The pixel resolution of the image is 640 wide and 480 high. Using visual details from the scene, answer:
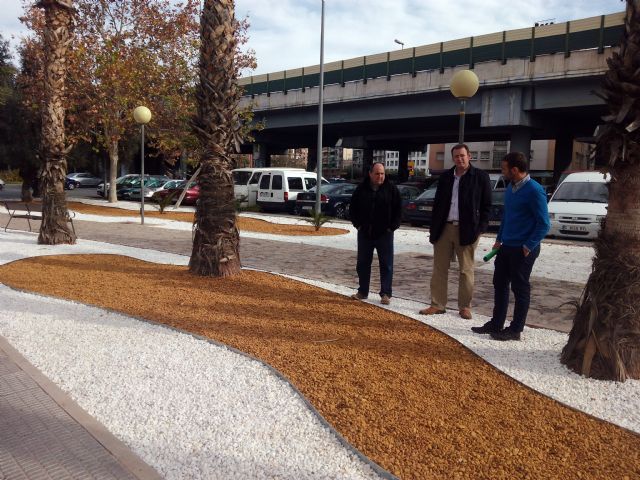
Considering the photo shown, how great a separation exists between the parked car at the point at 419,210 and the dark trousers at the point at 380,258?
11.4 meters

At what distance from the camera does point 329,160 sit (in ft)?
533

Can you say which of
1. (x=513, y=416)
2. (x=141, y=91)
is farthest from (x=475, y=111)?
(x=513, y=416)

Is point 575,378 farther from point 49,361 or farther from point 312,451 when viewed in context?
point 49,361

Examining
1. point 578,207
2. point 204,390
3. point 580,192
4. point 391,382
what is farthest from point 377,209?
point 580,192

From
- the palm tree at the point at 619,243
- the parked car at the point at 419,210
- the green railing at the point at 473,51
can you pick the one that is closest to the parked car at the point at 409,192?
the parked car at the point at 419,210

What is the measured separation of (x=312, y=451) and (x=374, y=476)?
41 centimetres

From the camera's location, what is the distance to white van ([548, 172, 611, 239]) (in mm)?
14078

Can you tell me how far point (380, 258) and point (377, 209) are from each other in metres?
0.61

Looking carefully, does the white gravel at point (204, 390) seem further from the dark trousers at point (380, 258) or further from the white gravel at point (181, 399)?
the dark trousers at point (380, 258)

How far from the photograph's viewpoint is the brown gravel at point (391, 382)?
3.00 m

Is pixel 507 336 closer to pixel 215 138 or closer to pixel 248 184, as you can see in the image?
pixel 215 138

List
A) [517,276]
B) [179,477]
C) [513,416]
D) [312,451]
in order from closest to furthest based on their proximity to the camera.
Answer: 1. [179,477]
2. [312,451]
3. [513,416]
4. [517,276]

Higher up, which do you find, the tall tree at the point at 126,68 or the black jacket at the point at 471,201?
the tall tree at the point at 126,68

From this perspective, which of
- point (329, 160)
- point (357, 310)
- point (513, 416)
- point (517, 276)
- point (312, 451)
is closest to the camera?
point (312, 451)
